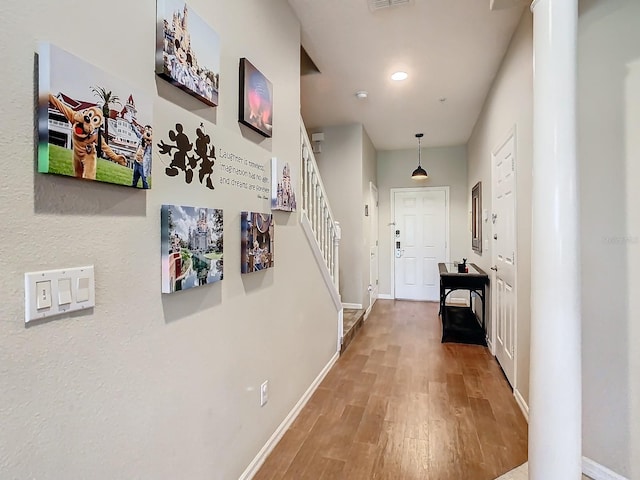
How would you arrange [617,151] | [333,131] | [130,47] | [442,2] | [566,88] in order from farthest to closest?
[333,131], [442,2], [617,151], [566,88], [130,47]

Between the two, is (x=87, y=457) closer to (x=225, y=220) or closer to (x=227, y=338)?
(x=227, y=338)

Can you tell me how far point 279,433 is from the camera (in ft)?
6.94

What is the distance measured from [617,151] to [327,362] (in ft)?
8.18

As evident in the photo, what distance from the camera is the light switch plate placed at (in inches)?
31.9

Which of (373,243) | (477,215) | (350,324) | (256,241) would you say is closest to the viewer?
(256,241)

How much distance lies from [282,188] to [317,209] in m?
0.96

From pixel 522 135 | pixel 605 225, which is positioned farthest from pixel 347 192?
pixel 605 225

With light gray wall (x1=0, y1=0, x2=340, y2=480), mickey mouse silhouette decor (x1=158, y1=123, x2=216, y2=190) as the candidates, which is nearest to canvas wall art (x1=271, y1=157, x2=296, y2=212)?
light gray wall (x1=0, y1=0, x2=340, y2=480)

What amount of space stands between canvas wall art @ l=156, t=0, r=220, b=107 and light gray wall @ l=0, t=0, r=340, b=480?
1.3 inches

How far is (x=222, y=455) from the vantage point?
1.55 m

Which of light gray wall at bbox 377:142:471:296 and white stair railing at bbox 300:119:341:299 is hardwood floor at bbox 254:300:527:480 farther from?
light gray wall at bbox 377:142:471:296

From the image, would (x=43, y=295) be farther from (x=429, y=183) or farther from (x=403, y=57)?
(x=429, y=183)

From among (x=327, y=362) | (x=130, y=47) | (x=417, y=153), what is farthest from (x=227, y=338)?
(x=417, y=153)

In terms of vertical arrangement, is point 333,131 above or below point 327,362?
above
